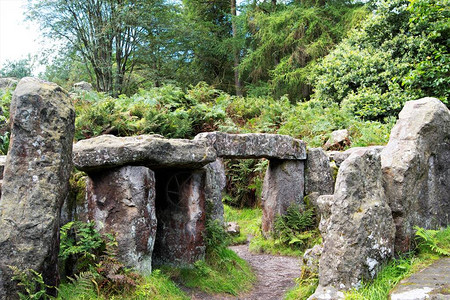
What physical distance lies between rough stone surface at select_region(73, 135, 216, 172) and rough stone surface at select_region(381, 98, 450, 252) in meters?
2.59

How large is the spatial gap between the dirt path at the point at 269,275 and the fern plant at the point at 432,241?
238 centimetres

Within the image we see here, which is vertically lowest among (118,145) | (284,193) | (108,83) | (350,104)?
(284,193)

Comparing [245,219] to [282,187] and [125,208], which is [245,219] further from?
[125,208]

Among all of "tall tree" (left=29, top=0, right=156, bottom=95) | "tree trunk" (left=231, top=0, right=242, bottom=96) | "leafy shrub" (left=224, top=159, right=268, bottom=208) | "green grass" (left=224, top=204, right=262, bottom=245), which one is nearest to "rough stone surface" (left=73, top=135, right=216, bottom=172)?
"green grass" (left=224, top=204, right=262, bottom=245)

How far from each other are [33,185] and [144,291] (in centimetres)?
188

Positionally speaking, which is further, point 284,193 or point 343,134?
point 343,134

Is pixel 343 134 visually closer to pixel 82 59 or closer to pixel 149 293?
pixel 149 293

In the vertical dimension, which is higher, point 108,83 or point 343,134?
point 108,83

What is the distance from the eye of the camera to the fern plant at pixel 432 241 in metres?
4.73

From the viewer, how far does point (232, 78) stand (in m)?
23.5

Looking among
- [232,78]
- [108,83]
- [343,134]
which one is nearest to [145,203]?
[343,134]

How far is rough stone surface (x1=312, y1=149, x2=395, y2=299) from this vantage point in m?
4.27

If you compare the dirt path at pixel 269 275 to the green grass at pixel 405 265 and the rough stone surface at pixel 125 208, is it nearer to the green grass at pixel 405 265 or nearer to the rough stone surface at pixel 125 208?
the rough stone surface at pixel 125 208

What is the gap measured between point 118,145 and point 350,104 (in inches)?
362
